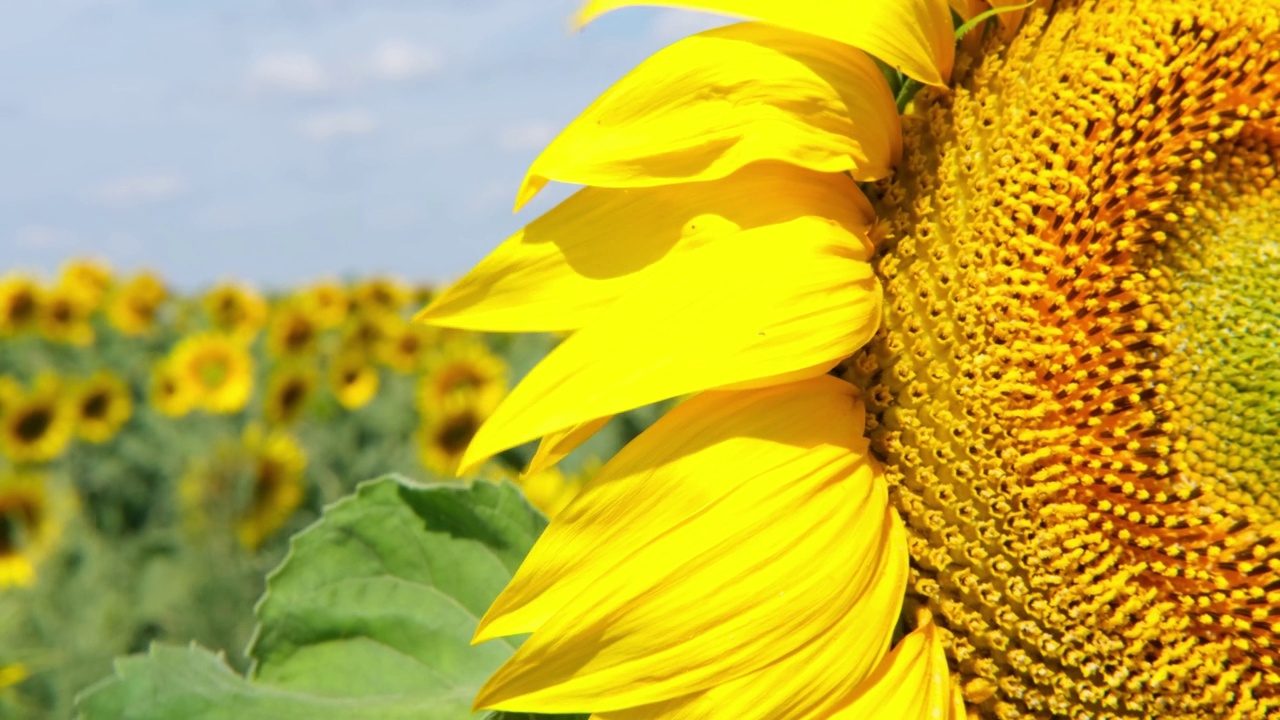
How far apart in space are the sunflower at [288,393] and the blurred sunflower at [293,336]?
1.32 feet

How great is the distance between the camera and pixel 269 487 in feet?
22.2

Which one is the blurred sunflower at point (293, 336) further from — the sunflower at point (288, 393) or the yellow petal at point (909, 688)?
the yellow petal at point (909, 688)

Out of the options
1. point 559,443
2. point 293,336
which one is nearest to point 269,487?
point 293,336

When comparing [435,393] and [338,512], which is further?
[435,393]

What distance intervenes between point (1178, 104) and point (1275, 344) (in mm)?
302

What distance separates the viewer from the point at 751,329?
126 centimetres

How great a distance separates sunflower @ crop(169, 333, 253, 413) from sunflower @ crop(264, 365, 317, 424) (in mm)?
308

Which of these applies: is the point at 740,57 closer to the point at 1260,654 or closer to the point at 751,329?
the point at 751,329

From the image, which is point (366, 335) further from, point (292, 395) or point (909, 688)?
point (909, 688)

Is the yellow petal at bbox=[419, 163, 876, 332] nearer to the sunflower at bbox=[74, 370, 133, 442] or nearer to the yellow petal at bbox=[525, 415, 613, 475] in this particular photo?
the yellow petal at bbox=[525, 415, 613, 475]

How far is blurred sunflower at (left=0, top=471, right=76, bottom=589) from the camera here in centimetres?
646

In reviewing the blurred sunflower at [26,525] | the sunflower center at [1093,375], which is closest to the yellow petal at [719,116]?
the sunflower center at [1093,375]

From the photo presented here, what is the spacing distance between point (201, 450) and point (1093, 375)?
7159 millimetres

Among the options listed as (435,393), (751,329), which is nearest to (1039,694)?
(751,329)
